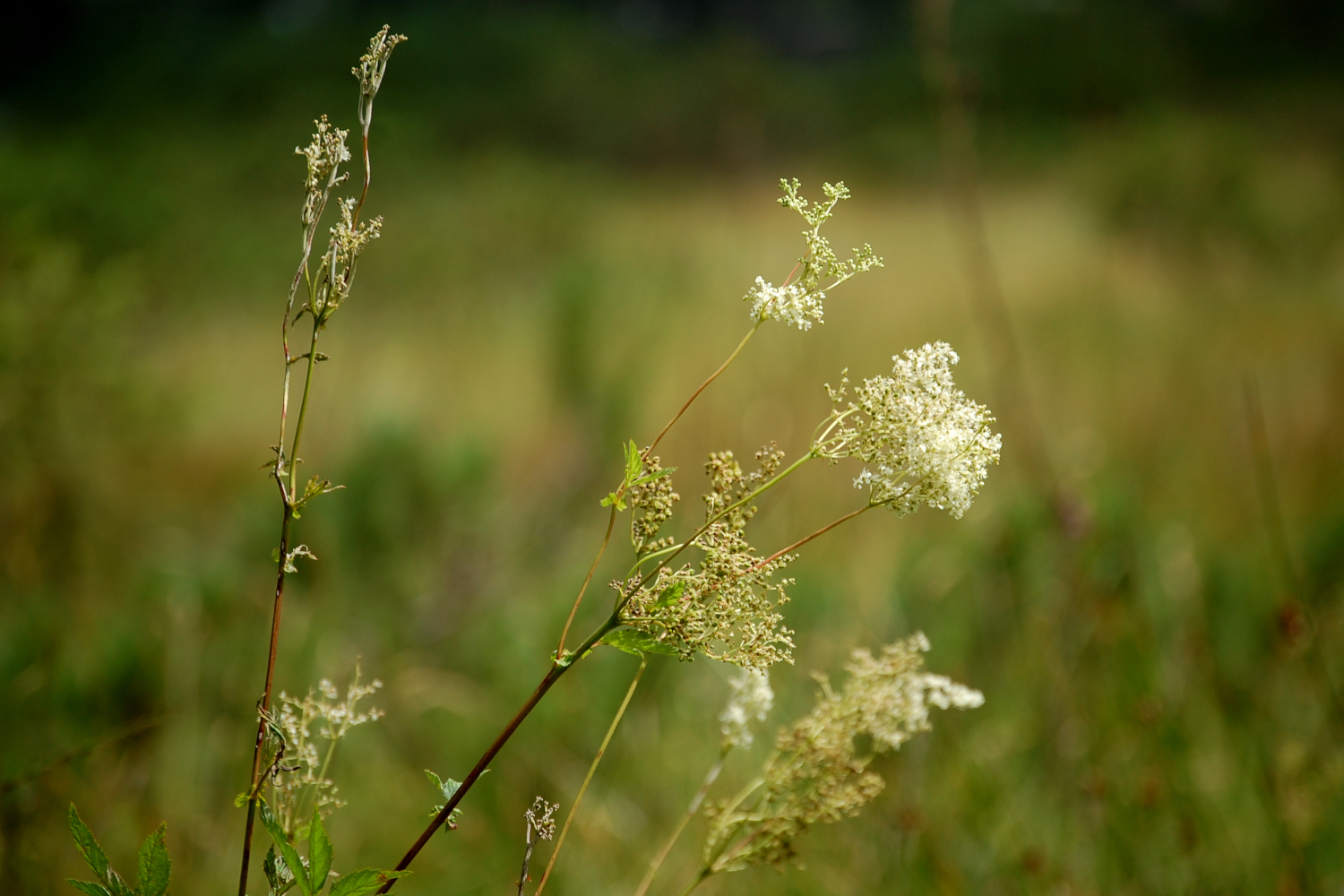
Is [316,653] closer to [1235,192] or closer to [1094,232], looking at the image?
[1094,232]

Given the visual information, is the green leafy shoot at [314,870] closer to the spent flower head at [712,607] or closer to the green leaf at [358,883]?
the green leaf at [358,883]

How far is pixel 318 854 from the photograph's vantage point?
0.75 feet


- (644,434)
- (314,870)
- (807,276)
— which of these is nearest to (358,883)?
(314,870)

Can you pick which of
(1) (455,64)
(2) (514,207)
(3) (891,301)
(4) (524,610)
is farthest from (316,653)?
(1) (455,64)

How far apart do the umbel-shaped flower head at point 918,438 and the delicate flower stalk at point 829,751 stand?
0.33 ft

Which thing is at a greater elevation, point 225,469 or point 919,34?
point 225,469

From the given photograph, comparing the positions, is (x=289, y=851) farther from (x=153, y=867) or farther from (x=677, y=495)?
(x=677, y=495)

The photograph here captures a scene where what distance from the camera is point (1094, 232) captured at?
3.80m

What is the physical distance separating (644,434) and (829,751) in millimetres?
2086

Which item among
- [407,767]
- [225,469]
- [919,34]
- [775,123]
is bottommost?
[407,767]

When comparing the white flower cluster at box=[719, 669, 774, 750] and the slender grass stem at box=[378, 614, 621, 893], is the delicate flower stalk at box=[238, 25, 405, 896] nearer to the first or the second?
the slender grass stem at box=[378, 614, 621, 893]

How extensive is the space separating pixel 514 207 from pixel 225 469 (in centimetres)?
253

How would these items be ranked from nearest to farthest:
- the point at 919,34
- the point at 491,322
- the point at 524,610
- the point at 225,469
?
the point at 919,34 < the point at 524,610 < the point at 225,469 < the point at 491,322

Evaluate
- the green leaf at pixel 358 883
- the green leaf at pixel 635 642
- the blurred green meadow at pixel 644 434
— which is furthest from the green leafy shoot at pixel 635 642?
the blurred green meadow at pixel 644 434
